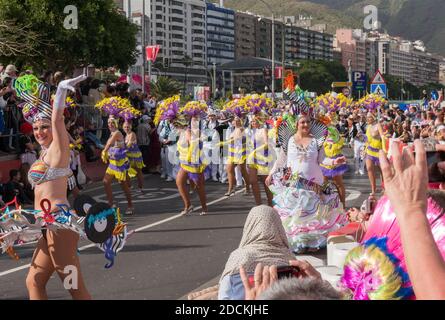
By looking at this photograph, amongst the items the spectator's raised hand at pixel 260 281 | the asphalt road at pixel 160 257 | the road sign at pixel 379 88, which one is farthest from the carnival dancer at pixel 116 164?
the spectator's raised hand at pixel 260 281

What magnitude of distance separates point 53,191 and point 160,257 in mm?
3559

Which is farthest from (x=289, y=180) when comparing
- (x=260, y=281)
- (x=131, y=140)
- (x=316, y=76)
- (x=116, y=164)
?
(x=316, y=76)

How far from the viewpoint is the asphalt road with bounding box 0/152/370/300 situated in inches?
300

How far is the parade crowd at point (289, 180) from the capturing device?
2.50 metres

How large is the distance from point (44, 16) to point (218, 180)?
1584cm

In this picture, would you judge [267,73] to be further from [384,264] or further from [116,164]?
[384,264]

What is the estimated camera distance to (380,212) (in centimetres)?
384

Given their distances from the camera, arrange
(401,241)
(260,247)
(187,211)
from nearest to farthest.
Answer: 1. (401,241)
2. (260,247)
3. (187,211)

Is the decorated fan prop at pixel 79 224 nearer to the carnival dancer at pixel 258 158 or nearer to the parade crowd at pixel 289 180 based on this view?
the parade crowd at pixel 289 180

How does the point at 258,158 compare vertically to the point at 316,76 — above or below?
below

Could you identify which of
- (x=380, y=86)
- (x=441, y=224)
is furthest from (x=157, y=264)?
(x=380, y=86)

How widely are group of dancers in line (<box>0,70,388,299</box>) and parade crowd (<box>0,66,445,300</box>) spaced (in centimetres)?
2

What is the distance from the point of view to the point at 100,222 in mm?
5770

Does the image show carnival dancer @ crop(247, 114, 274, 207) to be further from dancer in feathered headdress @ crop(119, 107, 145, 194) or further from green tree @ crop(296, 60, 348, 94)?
green tree @ crop(296, 60, 348, 94)
